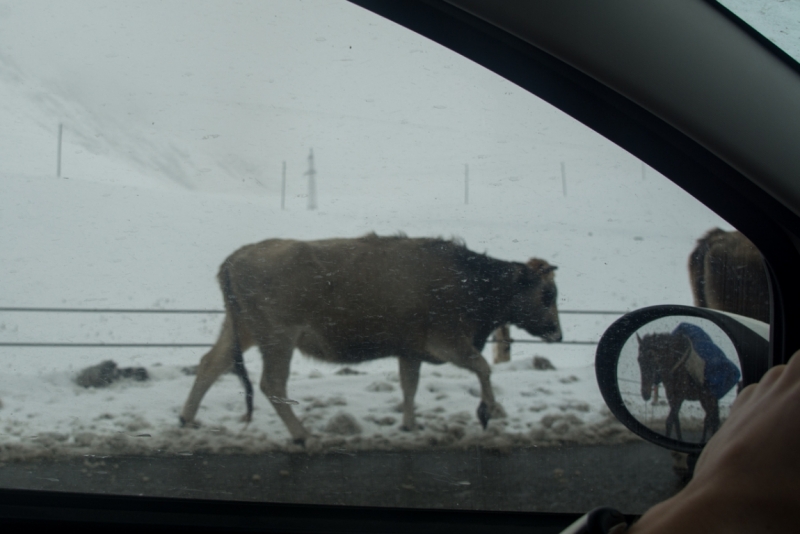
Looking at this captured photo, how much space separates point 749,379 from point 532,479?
0.75 metres

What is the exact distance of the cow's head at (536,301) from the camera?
2096mm

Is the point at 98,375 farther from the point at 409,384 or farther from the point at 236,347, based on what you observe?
the point at 409,384

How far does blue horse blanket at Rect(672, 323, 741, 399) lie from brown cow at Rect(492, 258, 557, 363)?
16.9 inches

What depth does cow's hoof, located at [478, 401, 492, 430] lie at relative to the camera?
6.87 ft

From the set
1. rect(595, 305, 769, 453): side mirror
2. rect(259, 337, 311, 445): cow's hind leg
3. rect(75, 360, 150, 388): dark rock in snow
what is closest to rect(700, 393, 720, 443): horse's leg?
rect(595, 305, 769, 453): side mirror

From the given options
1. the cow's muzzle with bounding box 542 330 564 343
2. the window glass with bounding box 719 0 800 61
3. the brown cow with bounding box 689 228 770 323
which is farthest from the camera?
the cow's muzzle with bounding box 542 330 564 343

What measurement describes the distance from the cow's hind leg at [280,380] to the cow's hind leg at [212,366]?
0.10 meters

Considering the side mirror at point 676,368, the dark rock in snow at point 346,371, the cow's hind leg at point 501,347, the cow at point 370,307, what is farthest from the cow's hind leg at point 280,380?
the side mirror at point 676,368

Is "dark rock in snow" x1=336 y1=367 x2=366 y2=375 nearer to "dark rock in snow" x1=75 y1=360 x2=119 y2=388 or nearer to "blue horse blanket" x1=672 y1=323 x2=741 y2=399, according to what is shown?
"dark rock in snow" x1=75 y1=360 x2=119 y2=388

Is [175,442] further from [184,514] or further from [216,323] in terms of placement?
[216,323]

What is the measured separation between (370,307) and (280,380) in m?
0.38

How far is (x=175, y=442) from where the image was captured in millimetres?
2055

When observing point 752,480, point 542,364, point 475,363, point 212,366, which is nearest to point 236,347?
point 212,366

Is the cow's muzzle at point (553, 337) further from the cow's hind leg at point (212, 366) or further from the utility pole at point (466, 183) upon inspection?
the cow's hind leg at point (212, 366)
